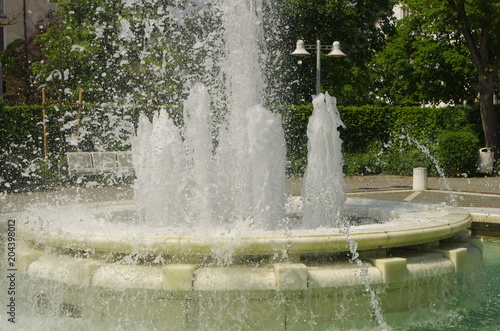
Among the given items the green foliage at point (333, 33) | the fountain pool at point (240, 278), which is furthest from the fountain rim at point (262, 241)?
the green foliage at point (333, 33)

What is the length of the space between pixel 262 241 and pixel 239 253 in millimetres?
224

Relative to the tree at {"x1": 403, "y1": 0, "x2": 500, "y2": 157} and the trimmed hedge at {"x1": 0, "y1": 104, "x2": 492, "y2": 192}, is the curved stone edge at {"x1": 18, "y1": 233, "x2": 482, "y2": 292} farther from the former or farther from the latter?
the tree at {"x1": 403, "y1": 0, "x2": 500, "y2": 157}

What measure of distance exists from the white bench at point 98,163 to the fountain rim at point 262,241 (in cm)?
1300

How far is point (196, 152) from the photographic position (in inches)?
299

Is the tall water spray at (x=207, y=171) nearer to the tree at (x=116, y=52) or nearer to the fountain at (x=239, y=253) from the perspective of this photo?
the fountain at (x=239, y=253)

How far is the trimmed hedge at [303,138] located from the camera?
20.2 metres

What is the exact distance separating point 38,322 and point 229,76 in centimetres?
555

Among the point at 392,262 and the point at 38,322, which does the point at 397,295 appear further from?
the point at 38,322

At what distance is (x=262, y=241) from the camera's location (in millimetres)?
5367

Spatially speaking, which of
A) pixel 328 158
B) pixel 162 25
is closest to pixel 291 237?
pixel 328 158

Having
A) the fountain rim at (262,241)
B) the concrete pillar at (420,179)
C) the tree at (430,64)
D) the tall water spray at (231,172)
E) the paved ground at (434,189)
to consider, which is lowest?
the paved ground at (434,189)

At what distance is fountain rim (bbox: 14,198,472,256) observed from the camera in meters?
5.38

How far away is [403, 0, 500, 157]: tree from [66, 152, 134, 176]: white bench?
39.6 feet

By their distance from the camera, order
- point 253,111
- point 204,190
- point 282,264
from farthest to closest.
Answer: point 204,190 → point 253,111 → point 282,264
